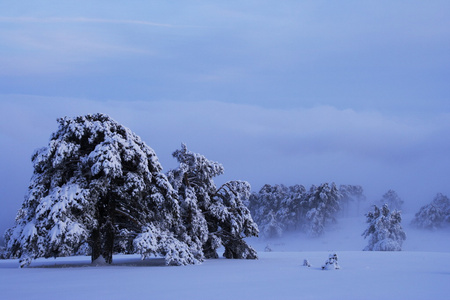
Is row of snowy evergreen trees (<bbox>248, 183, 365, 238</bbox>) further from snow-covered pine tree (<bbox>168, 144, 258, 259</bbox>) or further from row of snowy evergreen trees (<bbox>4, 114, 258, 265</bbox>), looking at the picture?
row of snowy evergreen trees (<bbox>4, 114, 258, 265</bbox>)

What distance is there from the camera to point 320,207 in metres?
78.8

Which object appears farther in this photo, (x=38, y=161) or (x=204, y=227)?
(x=204, y=227)

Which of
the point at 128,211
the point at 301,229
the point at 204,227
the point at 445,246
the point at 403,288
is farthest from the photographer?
the point at 301,229

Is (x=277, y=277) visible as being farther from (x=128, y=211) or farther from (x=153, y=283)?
(x=128, y=211)

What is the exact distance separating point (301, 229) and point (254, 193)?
11137 millimetres

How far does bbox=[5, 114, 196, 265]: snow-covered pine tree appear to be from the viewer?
56.7 ft

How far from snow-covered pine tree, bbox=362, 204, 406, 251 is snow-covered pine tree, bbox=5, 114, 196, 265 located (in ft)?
136

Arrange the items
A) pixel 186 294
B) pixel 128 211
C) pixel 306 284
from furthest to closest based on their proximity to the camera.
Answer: pixel 128 211 → pixel 306 284 → pixel 186 294

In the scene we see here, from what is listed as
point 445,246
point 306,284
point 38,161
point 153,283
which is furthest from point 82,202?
point 445,246

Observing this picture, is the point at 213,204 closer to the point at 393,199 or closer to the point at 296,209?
the point at 296,209

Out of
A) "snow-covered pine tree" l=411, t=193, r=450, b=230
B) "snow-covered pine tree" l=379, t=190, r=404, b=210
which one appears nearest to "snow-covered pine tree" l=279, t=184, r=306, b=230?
"snow-covered pine tree" l=411, t=193, r=450, b=230

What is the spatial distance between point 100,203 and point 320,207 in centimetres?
6354

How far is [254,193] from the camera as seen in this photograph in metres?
85.8

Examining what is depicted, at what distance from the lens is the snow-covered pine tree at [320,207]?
255 ft
